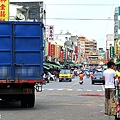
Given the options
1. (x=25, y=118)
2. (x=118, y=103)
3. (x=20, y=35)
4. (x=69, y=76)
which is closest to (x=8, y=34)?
(x=20, y=35)

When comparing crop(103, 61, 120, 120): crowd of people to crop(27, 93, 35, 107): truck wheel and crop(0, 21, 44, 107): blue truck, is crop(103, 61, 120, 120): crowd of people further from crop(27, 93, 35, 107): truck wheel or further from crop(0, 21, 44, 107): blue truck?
crop(27, 93, 35, 107): truck wheel

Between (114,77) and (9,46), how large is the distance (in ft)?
15.1

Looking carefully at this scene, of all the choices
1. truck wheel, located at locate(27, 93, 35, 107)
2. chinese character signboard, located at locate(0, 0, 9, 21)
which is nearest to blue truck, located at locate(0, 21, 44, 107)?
truck wheel, located at locate(27, 93, 35, 107)

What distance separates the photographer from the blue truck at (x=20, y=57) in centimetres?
1560

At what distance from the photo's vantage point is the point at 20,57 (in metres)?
15.7

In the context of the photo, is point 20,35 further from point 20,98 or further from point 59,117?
point 59,117

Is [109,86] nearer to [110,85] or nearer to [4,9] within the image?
[110,85]

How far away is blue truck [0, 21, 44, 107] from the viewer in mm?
15602

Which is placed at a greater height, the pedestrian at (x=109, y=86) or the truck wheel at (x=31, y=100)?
the pedestrian at (x=109, y=86)

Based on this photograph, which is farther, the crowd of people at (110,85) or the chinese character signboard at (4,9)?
the chinese character signboard at (4,9)

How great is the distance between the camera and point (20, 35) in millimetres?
15938

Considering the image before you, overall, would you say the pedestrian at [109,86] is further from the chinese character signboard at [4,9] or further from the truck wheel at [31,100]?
the chinese character signboard at [4,9]

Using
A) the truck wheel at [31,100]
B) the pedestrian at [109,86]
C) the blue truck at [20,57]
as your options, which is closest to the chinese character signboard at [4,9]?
the truck wheel at [31,100]

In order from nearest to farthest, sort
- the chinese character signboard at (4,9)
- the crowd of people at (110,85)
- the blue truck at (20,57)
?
the crowd of people at (110,85)
the blue truck at (20,57)
the chinese character signboard at (4,9)
